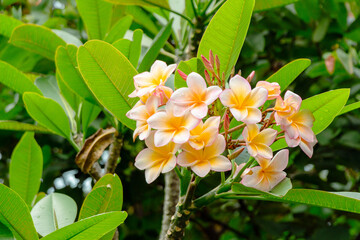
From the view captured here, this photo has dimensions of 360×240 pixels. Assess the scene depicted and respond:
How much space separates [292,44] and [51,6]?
113cm

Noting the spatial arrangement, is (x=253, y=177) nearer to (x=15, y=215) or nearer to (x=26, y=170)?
(x=15, y=215)

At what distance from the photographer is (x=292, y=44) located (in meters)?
1.83

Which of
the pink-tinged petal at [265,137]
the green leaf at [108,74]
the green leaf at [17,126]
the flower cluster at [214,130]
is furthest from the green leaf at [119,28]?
the pink-tinged petal at [265,137]

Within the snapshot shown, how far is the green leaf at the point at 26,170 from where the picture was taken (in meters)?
1.05

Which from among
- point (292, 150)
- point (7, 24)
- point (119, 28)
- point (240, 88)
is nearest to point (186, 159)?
point (240, 88)

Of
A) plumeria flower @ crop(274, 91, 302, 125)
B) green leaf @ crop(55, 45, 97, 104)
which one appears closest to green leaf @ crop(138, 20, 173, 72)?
green leaf @ crop(55, 45, 97, 104)

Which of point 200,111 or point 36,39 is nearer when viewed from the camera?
point 200,111

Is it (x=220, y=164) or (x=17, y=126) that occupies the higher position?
(x=220, y=164)

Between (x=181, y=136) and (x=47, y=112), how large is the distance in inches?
19.9

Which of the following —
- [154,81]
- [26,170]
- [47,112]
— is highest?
[154,81]

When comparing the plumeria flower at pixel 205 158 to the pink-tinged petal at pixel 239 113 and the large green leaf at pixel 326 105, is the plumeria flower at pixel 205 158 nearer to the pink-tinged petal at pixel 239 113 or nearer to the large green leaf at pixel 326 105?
the pink-tinged petal at pixel 239 113

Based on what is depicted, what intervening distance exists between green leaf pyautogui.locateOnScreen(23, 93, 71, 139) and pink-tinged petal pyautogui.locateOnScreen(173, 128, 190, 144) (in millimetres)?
475

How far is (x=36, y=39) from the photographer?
1139 millimetres

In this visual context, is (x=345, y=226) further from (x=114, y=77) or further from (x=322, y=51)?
(x=114, y=77)
